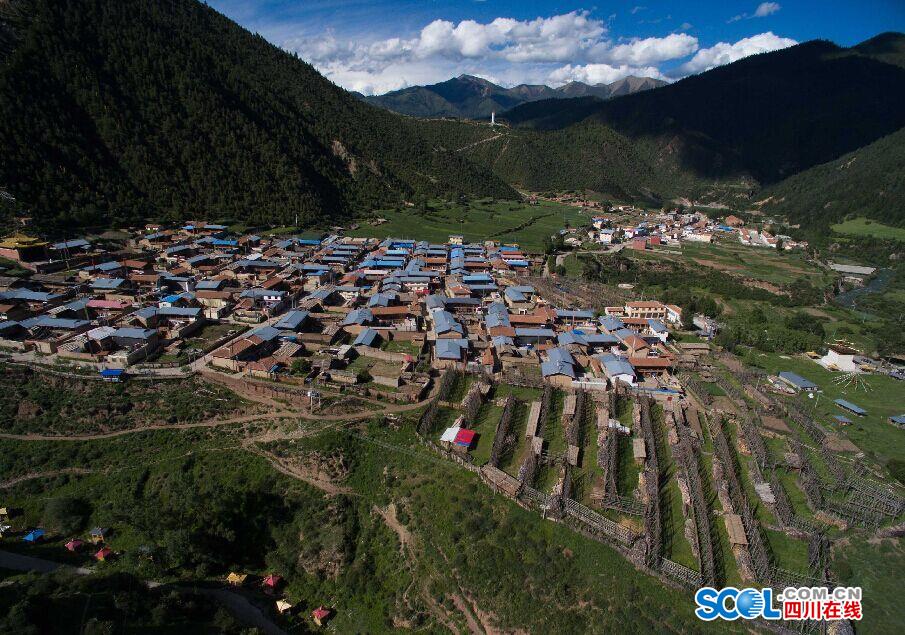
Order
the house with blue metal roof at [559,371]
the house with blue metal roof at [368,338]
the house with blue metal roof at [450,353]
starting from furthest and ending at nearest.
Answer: the house with blue metal roof at [368,338] < the house with blue metal roof at [450,353] < the house with blue metal roof at [559,371]

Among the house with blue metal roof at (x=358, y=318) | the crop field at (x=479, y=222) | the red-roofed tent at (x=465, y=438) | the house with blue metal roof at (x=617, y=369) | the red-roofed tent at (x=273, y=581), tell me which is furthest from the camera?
the crop field at (x=479, y=222)

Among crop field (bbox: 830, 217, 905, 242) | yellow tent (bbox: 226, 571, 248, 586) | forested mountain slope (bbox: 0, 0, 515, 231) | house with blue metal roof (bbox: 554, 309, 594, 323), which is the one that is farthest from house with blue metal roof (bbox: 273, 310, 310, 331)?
crop field (bbox: 830, 217, 905, 242)

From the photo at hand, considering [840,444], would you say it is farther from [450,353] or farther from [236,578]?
[236,578]

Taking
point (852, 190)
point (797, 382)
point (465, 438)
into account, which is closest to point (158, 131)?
point (465, 438)

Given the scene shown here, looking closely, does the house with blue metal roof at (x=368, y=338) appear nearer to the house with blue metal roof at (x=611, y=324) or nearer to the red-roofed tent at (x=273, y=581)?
the red-roofed tent at (x=273, y=581)

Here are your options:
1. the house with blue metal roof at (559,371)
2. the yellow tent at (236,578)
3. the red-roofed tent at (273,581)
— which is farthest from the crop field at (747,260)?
the yellow tent at (236,578)

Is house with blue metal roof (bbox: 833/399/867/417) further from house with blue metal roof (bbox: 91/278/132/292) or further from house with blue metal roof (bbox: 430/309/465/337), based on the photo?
house with blue metal roof (bbox: 91/278/132/292)

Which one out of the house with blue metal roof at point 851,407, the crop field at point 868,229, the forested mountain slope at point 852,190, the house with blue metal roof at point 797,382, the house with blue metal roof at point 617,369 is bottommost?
the house with blue metal roof at point 851,407

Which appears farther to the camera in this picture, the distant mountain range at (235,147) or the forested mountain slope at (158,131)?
the distant mountain range at (235,147)
